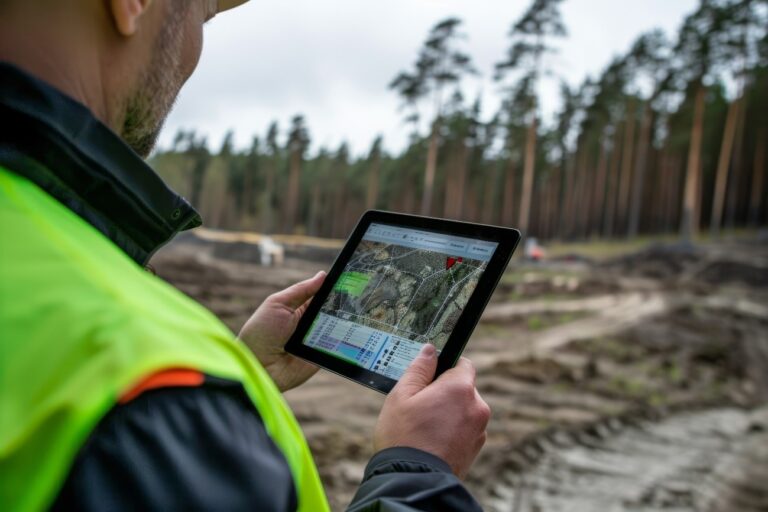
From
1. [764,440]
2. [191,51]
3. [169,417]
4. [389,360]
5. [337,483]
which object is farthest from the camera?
[764,440]

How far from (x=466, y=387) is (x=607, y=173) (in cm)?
5555

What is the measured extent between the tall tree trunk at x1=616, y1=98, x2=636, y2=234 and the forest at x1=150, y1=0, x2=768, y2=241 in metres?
0.13

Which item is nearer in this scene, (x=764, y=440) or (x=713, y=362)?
(x=764, y=440)

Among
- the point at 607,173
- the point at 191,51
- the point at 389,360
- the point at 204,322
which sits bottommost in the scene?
the point at 389,360

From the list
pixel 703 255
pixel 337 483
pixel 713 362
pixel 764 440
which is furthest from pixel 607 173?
pixel 337 483

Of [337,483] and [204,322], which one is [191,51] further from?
[337,483]

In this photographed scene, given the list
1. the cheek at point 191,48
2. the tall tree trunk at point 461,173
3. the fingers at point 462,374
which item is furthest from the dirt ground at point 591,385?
the tall tree trunk at point 461,173

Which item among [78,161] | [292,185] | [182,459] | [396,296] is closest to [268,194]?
[292,185]

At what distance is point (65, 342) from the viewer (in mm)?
680

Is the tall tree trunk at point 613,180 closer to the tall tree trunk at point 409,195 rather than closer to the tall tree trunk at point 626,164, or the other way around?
the tall tree trunk at point 626,164

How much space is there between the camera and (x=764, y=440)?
8.93m

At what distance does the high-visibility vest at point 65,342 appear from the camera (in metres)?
0.65

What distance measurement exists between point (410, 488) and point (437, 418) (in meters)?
0.24

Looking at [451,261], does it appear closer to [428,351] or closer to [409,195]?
[428,351]
